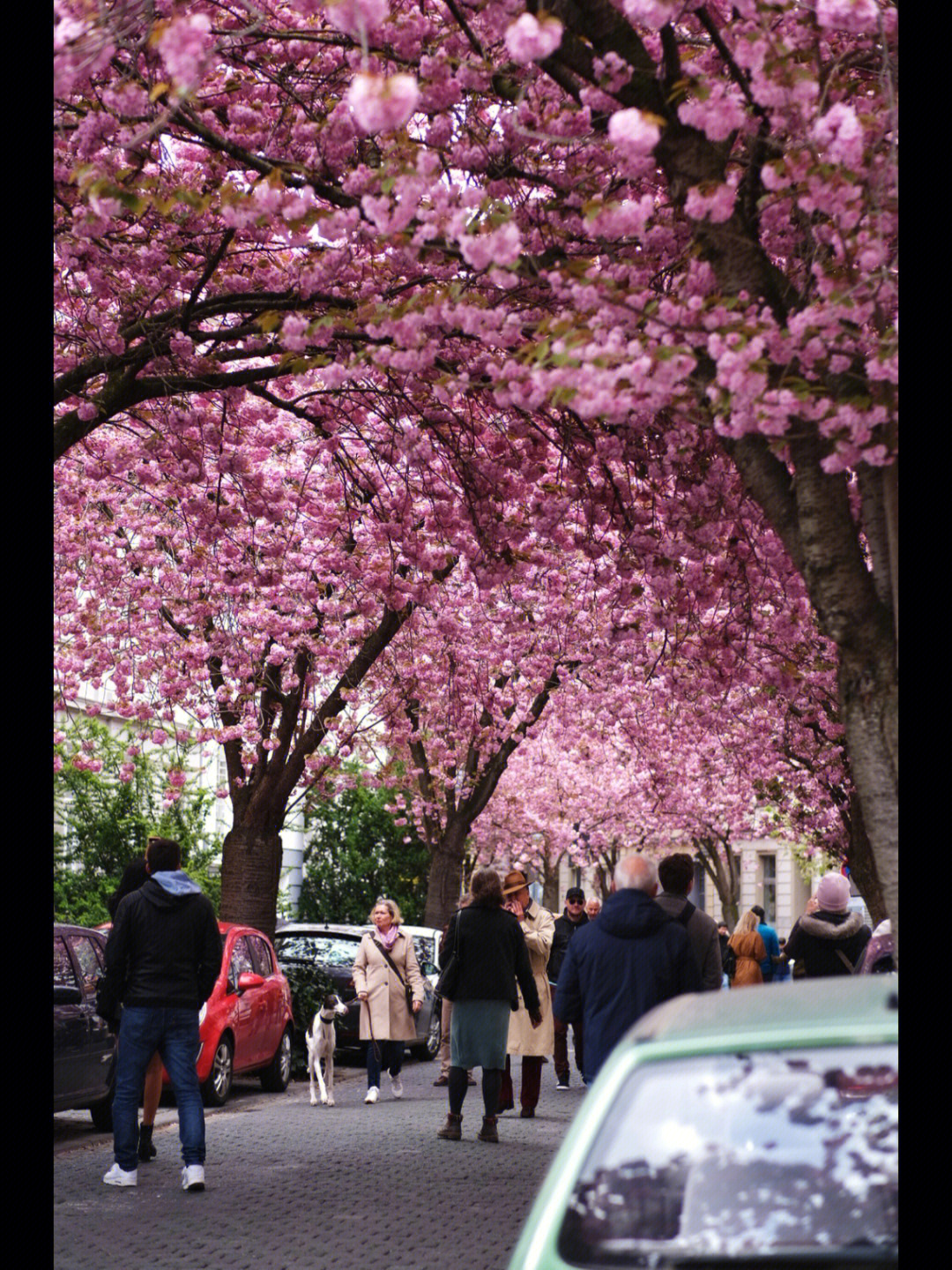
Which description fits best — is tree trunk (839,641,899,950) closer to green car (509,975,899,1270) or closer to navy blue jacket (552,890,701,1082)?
navy blue jacket (552,890,701,1082)

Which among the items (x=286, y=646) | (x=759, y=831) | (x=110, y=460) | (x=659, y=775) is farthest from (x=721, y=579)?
(x=759, y=831)

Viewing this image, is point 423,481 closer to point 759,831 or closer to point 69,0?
point 69,0

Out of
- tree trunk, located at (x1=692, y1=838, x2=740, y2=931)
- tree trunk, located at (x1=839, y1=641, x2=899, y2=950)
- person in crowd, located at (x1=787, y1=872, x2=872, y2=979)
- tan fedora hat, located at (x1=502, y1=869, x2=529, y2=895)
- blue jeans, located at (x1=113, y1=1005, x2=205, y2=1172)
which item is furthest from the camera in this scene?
tree trunk, located at (x1=692, y1=838, x2=740, y2=931)

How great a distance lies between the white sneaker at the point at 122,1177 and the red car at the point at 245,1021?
13.0ft

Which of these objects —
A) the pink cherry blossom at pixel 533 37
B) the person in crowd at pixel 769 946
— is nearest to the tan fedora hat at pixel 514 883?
the person in crowd at pixel 769 946

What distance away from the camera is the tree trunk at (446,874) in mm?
31391

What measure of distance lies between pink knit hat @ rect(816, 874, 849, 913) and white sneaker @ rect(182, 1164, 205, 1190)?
4.37 metres

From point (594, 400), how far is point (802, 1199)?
3430 millimetres

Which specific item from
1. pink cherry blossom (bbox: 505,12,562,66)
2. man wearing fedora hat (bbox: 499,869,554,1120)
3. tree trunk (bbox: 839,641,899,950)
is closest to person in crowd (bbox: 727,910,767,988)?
man wearing fedora hat (bbox: 499,869,554,1120)

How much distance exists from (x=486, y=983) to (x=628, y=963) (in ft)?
13.3

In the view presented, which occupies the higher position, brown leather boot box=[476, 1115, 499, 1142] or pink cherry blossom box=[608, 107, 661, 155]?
pink cherry blossom box=[608, 107, 661, 155]

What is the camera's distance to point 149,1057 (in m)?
9.68

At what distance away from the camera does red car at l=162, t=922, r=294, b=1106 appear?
14391 mm

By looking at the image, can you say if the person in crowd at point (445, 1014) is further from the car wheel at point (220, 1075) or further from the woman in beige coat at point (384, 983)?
the car wheel at point (220, 1075)
